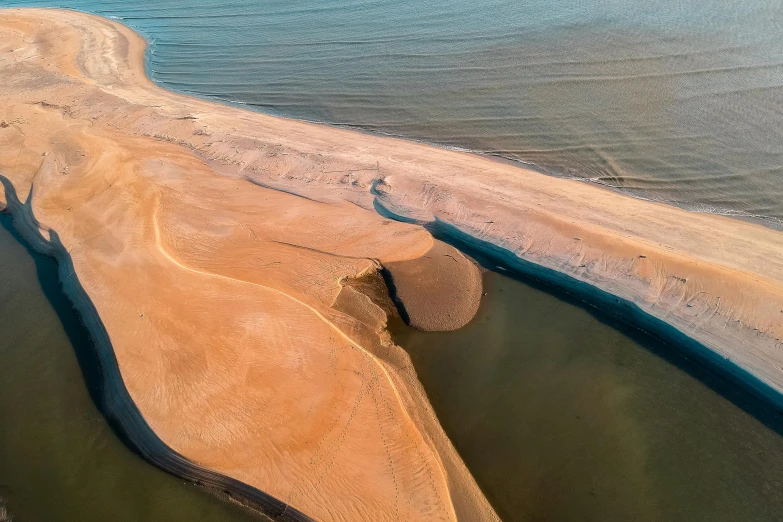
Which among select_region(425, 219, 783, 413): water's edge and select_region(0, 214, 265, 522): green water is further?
select_region(425, 219, 783, 413): water's edge

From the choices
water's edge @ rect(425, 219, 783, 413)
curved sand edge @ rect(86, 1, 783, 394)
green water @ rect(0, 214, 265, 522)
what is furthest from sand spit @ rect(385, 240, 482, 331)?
green water @ rect(0, 214, 265, 522)

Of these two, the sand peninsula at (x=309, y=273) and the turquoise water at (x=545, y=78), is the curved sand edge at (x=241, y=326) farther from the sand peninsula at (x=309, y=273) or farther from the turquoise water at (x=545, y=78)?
the turquoise water at (x=545, y=78)

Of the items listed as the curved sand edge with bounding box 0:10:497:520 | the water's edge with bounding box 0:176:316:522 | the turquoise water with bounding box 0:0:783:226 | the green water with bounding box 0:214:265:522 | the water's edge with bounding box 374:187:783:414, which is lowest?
the green water with bounding box 0:214:265:522

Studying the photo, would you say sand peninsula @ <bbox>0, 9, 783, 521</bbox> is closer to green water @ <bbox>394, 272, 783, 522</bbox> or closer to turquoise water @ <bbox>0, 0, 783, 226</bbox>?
green water @ <bbox>394, 272, 783, 522</bbox>

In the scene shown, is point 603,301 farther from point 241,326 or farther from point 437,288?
point 241,326

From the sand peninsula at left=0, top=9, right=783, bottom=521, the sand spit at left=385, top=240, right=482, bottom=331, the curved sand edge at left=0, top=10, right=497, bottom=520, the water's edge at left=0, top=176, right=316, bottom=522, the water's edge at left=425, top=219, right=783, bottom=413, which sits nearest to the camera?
the water's edge at left=0, top=176, right=316, bottom=522

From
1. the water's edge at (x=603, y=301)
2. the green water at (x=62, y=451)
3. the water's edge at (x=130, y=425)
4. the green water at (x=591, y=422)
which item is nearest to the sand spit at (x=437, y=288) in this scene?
the green water at (x=591, y=422)

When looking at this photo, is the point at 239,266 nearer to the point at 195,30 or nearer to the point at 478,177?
the point at 478,177

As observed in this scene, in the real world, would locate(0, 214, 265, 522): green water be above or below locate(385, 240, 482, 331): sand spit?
below
